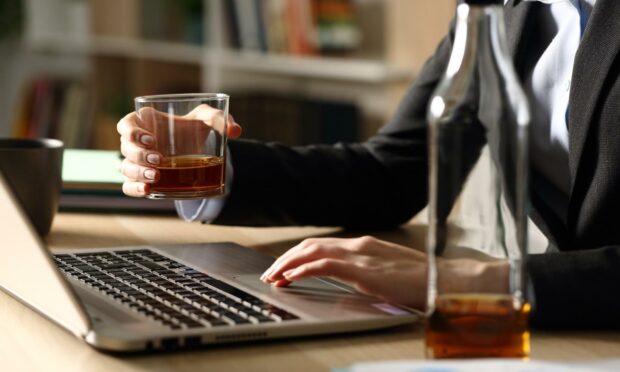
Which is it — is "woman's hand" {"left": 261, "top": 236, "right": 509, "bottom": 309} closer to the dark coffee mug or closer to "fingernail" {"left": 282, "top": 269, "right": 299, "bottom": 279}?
"fingernail" {"left": 282, "top": 269, "right": 299, "bottom": 279}

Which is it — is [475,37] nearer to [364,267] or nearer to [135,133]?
[364,267]

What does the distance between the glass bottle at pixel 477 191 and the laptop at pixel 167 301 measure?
6.6 inches

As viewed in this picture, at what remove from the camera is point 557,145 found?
4.55 feet

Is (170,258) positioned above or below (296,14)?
below

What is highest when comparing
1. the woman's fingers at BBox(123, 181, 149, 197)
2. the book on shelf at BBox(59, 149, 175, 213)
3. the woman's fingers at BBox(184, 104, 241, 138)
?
the woman's fingers at BBox(184, 104, 241, 138)

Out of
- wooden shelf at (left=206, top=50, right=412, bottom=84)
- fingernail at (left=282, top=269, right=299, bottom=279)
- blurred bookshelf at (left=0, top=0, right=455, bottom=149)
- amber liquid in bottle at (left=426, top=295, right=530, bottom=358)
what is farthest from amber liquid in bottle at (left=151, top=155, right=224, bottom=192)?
wooden shelf at (left=206, top=50, right=412, bottom=84)

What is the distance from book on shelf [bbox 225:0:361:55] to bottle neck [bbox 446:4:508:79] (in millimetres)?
2654

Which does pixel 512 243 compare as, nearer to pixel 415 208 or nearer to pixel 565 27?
pixel 565 27

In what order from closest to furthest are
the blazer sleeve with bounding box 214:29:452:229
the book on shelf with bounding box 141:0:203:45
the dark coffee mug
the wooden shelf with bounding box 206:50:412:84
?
the dark coffee mug < the blazer sleeve with bounding box 214:29:452:229 < the wooden shelf with bounding box 206:50:412:84 < the book on shelf with bounding box 141:0:203:45

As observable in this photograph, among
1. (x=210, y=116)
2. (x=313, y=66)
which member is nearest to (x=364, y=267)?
(x=210, y=116)

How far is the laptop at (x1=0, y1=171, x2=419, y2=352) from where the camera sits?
Result: 0.91m

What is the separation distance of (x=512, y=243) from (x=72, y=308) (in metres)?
0.38

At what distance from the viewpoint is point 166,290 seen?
105 cm

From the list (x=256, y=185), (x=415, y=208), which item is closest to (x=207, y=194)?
(x=256, y=185)
